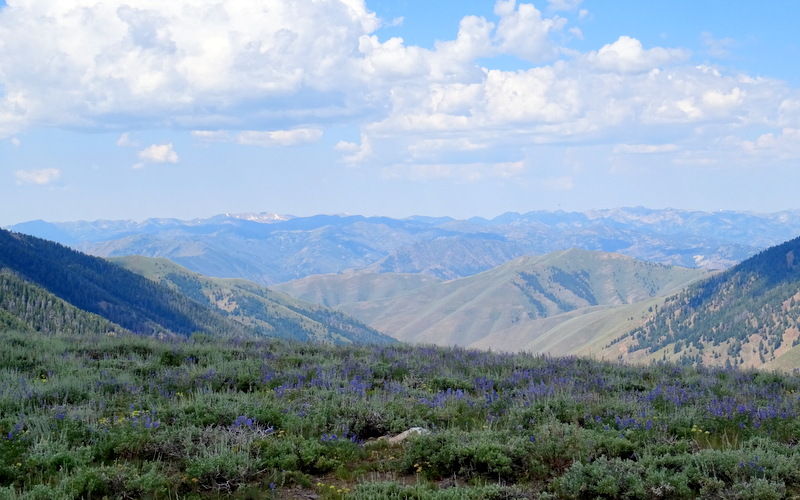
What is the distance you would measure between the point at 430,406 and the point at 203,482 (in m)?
4.98

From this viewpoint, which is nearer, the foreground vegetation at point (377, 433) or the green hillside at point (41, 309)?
the foreground vegetation at point (377, 433)

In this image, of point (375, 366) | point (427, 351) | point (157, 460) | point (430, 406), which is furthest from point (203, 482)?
point (427, 351)

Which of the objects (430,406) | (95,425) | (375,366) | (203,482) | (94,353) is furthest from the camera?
(94,353)

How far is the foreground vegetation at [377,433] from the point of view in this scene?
24.6ft

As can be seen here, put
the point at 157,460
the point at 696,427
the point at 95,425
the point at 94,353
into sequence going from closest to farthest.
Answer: the point at 157,460, the point at 95,425, the point at 696,427, the point at 94,353

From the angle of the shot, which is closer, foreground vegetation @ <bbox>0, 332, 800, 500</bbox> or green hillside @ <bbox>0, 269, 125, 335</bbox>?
foreground vegetation @ <bbox>0, 332, 800, 500</bbox>

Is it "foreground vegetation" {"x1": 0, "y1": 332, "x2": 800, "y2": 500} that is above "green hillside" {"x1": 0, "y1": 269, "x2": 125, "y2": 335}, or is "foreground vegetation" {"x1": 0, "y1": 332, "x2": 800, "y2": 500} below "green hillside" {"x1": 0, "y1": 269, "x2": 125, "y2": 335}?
above

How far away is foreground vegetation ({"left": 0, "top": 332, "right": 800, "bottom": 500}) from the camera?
7.48 m

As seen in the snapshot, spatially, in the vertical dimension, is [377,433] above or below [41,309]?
above

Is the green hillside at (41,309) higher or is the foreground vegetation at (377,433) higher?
the foreground vegetation at (377,433)

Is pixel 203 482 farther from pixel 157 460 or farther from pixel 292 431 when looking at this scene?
pixel 292 431

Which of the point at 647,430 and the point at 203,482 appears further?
the point at 647,430

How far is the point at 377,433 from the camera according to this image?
34.5 feet

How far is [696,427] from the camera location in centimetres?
987
